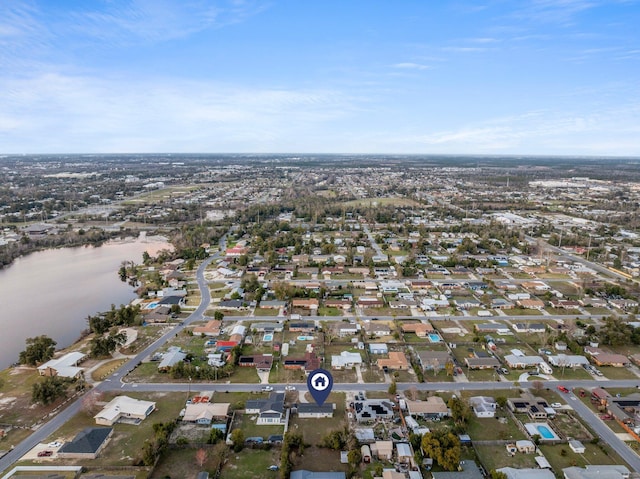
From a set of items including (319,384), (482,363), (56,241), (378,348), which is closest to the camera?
(319,384)

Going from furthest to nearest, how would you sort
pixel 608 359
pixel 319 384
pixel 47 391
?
pixel 608 359
pixel 47 391
pixel 319 384

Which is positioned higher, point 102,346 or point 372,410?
point 102,346

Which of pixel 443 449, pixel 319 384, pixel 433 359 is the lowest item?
pixel 433 359

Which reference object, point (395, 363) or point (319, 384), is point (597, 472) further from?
point (319, 384)

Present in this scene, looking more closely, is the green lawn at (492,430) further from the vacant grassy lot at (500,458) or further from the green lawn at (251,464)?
the green lawn at (251,464)

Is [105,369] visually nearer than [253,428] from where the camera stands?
No

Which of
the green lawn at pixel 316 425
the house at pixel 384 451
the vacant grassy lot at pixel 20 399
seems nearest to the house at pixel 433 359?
the green lawn at pixel 316 425

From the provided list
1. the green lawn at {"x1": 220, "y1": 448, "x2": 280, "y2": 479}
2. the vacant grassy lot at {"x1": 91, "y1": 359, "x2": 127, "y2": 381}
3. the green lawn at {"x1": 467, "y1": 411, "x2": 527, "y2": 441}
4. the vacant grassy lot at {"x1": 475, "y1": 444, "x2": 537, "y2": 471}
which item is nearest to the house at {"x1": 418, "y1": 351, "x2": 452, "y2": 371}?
the green lawn at {"x1": 467, "y1": 411, "x2": 527, "y2": 441}

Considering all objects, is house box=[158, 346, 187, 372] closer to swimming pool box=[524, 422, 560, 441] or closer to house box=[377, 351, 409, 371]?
house box=[377, 351, 409, 371]

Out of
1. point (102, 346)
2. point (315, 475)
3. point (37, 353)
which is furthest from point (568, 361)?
point (37, 353)
